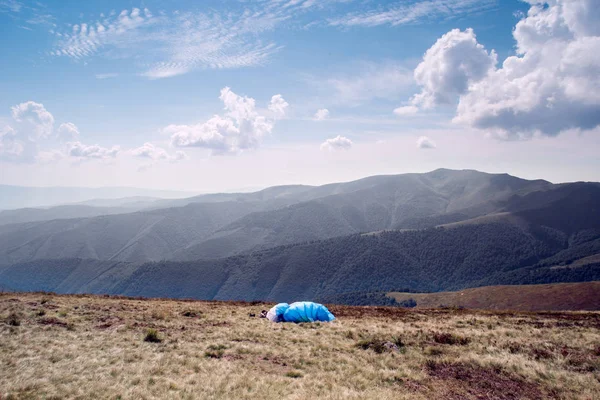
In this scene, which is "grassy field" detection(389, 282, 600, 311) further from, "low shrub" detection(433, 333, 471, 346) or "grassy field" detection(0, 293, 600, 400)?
"grassy field" detection(0, 293, 600, 400)

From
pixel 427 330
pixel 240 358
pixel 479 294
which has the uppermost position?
pixel 240 358

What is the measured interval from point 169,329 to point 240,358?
21.6 feet

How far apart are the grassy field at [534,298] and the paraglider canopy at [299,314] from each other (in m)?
69.3

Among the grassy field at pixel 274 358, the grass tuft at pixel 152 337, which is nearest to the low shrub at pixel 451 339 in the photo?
the grassy field at pixel 274 358

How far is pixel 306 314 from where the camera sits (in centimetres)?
2472

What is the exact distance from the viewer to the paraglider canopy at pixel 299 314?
24.4 meters

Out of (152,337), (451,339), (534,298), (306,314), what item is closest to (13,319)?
(152,337)

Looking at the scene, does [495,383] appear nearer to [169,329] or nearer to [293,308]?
[293,308]

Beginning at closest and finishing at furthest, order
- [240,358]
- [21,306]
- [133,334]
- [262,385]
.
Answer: [262,385]
[240,358]
[133,334]
[21,306]

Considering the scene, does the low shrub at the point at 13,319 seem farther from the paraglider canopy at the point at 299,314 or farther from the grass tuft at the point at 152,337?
the paraglider canopy at the point at 299,314

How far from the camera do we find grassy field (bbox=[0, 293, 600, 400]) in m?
11.8

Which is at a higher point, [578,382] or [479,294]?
[578,382]

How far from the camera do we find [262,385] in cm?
1218

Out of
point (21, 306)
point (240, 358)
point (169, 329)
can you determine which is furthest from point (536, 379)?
point (21, 306)
